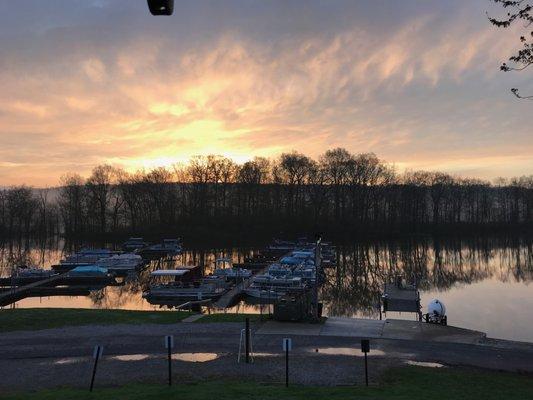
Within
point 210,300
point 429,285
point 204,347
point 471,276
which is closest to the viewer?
point 204,347

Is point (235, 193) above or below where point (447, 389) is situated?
above

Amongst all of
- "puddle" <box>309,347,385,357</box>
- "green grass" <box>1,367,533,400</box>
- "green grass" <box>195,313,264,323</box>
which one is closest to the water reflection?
"green grass" <box>195,313,264,323</box>

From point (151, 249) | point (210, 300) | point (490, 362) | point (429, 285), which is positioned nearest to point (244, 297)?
point (210, 300)

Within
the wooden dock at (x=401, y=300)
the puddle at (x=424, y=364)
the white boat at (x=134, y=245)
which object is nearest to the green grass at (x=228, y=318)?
the puddle at (x=424, y=364)

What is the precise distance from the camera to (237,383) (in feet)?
45.7

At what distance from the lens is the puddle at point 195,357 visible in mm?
17422

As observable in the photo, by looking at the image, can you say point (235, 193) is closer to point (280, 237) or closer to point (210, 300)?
point (280, 237)

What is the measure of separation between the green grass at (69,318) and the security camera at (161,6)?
2065cm

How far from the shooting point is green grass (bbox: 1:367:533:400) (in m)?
11.9

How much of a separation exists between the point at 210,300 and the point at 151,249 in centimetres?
4750

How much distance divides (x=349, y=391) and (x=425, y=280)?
4126 centimetres

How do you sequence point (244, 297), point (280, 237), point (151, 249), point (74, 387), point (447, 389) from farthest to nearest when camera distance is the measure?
point (280, 237) → point (151, 249) → point (244, 297) → point (74, 387) → point (447, 389)

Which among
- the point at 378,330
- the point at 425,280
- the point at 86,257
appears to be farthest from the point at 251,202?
the point at 378,330

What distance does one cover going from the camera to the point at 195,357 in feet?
58.2
